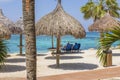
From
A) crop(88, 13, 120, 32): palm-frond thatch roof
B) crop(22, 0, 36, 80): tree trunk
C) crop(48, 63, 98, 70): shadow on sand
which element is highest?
crop(88, 13, 120, 32): palm-frond thatch roof

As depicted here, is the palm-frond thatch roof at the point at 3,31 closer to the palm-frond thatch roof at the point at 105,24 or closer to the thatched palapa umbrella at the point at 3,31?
the thatched palapa umbrella at the point at 3,31

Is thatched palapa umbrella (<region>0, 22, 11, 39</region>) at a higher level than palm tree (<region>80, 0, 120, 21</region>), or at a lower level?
lower

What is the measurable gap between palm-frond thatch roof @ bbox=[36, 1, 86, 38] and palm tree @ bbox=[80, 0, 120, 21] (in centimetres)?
1111

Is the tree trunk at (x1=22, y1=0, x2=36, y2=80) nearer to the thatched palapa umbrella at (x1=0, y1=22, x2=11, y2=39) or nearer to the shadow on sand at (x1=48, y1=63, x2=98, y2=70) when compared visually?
the shadow on sand at (x1=48, y1=63, x2=98, y2=70)

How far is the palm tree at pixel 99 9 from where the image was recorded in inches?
1097

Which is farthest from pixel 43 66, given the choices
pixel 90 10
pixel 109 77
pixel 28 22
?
pixel 90 10

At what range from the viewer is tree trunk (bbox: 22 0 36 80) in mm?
6574

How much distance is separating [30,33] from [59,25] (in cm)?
925

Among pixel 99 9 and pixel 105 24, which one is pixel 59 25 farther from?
pixel 99 9

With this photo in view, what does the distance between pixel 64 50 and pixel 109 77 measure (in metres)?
12.3

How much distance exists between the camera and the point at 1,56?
1121 centimetres

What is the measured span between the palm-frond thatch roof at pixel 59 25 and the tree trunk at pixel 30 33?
8972 millimetres

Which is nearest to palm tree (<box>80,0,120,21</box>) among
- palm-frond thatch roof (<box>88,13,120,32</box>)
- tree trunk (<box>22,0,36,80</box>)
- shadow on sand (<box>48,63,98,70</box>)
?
palm-frond thatch roof (<box>88,13,120,32</box>)

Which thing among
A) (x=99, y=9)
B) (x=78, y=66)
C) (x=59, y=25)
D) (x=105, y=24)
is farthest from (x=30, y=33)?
(x=99, y=9)
